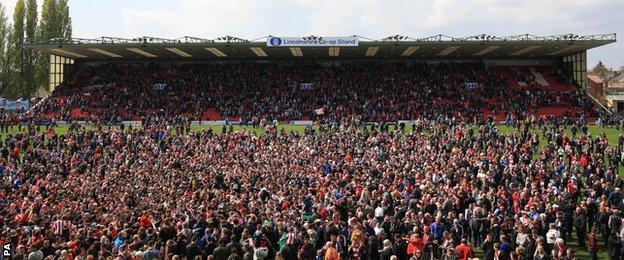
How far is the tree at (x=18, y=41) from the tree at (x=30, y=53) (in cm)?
41

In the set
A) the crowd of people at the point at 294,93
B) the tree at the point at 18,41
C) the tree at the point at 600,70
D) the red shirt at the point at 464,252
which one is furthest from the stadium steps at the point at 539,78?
the tree at the point at 600,70

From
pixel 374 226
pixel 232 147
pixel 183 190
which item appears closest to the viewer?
pixel 374 226

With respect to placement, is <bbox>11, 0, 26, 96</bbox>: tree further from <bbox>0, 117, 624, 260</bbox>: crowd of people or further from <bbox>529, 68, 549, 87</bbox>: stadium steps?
<bbox>529, 68, 549, 87</bbox>: stadium steps

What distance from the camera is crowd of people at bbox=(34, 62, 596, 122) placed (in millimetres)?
44781

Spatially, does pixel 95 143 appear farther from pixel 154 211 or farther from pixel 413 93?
pixel 413 93

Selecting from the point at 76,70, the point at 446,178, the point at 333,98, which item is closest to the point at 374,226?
the point at 446,178

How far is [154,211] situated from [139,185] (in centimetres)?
583

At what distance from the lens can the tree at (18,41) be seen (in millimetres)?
59906

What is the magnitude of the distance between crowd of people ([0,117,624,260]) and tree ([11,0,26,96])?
1447 inches

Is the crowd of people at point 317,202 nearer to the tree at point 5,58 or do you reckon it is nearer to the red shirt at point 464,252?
the red shirt at point 464,252

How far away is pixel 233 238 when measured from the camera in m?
10.5

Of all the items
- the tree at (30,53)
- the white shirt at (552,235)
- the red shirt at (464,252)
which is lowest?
the red shirt at (464,252)

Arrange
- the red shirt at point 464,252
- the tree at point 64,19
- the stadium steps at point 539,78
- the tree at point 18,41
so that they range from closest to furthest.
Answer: the red shirt at point 464,252 → the stadium steps at point 539,78 → the tree at point 18,41 → the tree at point 64,19

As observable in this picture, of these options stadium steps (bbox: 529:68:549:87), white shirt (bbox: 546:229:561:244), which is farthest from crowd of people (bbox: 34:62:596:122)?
white shirt (bbox: 546:229:561:244)
